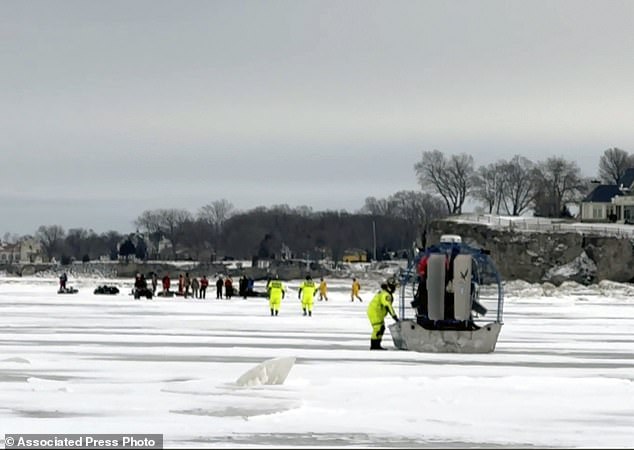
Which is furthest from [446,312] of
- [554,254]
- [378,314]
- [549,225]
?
[549,225]

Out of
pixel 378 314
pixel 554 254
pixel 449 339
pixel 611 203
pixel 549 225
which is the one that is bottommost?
pixel 449 339

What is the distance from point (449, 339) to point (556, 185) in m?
125

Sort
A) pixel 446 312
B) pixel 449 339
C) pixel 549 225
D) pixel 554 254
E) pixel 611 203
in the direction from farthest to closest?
pixel 611 203 → pixel 549 225 → pixel 554 254 → pixel 446 312 → pixel 449 339

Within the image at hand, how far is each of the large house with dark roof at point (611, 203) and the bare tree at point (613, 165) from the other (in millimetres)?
17940

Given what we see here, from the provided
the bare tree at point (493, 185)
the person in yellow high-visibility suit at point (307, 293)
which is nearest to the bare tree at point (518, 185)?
the bare tree at point (493, 185)

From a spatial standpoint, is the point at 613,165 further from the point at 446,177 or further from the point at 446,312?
the point at 446,312

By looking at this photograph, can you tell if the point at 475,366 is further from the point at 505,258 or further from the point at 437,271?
the point at 505,258

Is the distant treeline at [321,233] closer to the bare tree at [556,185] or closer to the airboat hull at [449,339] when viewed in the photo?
the bare tree at [556,185]

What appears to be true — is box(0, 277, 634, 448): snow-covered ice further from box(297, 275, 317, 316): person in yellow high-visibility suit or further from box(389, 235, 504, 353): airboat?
box(297, 275, 317, 316): person in yellow high-visibility suit

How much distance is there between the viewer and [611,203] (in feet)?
417

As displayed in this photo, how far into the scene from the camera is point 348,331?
30.5m

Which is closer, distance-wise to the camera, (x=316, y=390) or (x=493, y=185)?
(x=316, y=390)

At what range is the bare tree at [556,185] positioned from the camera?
144 metres

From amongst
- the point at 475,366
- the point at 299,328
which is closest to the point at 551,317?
the point at 299,328
